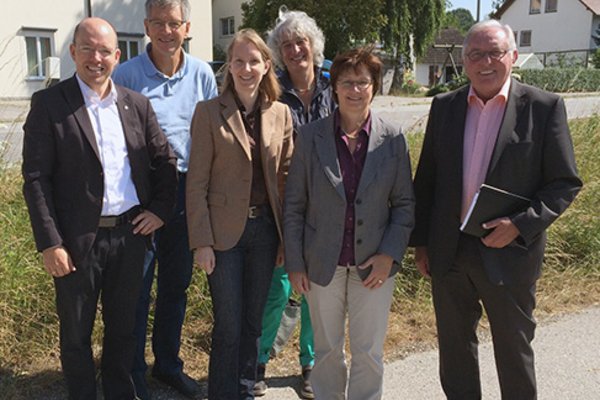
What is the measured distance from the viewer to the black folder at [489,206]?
281 cm

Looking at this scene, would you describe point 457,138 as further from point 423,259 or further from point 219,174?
point 219,174

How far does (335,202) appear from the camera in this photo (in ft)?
9.90

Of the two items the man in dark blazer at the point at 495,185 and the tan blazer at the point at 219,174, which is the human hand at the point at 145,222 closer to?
the tan blazer at the point at 219,174

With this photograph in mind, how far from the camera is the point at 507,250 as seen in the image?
2.92 m

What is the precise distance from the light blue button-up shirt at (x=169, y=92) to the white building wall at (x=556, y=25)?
5346 cm

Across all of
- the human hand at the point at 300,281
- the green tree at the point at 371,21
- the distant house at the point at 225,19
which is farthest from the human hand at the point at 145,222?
the distant house at the point at 225,19

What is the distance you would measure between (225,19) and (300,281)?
4147 centimetres

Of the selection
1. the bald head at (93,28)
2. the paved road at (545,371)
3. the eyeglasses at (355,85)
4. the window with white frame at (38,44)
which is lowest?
the paved road at (545,371)

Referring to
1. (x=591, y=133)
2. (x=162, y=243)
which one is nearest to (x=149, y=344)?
(x=162, y=243)

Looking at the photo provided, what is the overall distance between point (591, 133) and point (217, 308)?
5.89 metres

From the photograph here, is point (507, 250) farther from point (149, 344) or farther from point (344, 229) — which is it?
point (149, 344)

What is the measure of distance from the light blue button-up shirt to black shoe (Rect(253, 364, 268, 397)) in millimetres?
1356

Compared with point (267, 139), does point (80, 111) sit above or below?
above

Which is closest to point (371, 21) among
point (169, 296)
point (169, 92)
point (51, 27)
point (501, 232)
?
point (51, 27)
